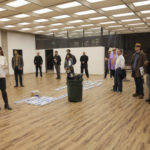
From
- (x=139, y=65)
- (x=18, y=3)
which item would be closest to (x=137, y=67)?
(x=139, y=65)

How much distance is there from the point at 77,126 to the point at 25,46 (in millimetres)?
11463

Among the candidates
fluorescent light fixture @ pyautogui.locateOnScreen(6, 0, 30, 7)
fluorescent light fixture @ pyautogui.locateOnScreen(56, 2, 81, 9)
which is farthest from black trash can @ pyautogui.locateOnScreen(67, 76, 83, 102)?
fluorescent light fixture @ pyautogui.locateOnScreen(6, 0, 30, 7)

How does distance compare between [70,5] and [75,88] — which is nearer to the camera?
[75,88]

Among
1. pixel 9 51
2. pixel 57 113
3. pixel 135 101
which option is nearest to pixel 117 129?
pixel 57 113

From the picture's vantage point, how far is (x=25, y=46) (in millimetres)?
13031

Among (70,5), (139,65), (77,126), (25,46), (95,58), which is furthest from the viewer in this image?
(25,46)

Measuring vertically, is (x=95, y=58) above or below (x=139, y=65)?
above

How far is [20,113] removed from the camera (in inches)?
140

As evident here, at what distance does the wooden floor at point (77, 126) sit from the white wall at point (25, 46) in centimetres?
870

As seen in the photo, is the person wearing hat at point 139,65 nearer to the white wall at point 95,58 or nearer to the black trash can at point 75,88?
the black trash can at point 75,88

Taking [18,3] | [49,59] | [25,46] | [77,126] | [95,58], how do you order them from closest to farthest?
[77,126], [18,3], [95,58], [25,46], [49,59]

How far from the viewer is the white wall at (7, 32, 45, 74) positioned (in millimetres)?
11843

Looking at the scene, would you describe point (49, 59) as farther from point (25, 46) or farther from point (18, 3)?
point (18, 3)

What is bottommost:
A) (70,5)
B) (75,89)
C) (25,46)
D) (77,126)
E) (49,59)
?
(77,126)
